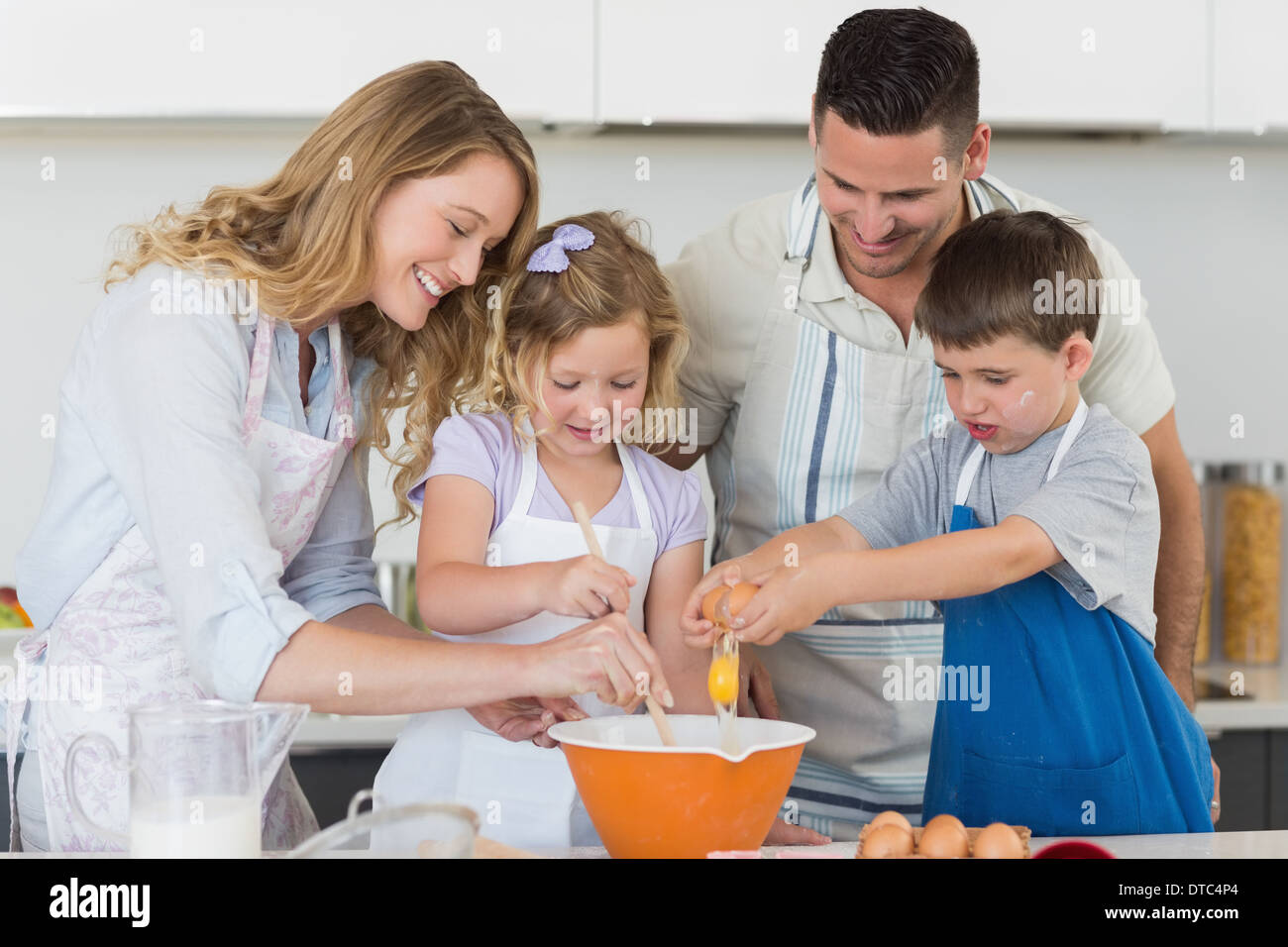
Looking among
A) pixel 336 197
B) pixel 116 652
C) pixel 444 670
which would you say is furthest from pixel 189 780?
pixel 336 197

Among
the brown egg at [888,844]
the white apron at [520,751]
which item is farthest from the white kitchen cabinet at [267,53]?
the brown egg at [888,844]

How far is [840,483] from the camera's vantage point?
1538 mm

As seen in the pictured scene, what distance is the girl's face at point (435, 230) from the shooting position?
1208mm

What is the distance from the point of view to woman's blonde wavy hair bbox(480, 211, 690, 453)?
52.7 inches

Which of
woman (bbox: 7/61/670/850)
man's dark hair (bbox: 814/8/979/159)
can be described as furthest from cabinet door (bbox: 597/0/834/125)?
woman (bbox: 7/61/670/850)

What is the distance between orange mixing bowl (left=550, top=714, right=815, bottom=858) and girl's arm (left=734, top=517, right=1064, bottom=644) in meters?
0.22

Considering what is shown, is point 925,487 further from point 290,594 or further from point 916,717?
point 290,594

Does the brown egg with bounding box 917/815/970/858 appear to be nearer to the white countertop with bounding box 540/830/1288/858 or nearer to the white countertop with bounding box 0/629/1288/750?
the white countertop with bounding box 540/830/1288/858

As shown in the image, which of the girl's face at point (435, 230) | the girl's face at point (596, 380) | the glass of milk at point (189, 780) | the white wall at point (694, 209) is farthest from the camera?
the white wall at point (694, 209)

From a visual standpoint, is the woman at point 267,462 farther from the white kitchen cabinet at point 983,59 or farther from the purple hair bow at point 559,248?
the white kitchen cabinet at point 983,59

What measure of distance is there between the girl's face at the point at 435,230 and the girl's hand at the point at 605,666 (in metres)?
0.40

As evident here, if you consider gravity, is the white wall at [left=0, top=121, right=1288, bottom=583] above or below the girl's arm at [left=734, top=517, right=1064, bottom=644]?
above

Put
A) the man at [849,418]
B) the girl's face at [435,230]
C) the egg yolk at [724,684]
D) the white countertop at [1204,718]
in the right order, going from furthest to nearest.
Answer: the white countertop at [1204,718], the man at [849,418], the girl's face at [435,230], the egg yolk at [724,684]

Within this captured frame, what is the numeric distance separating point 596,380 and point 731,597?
326 millimetres
